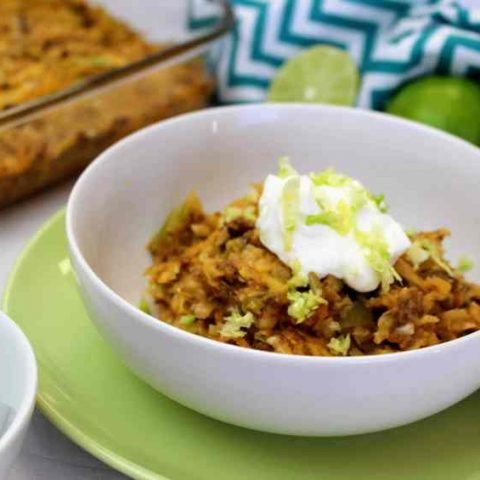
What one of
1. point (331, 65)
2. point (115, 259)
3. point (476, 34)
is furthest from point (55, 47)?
point (476, 34)

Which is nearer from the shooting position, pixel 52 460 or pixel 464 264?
pixel 52 460

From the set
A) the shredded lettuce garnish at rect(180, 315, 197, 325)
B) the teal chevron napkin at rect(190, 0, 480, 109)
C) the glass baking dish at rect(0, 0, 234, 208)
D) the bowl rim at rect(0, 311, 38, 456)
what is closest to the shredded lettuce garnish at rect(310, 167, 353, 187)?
the shredded lettuce garnish at rect(180, 315, 197, 325)

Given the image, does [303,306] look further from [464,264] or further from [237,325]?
[464,264]

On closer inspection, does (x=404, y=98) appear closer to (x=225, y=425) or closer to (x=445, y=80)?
(x=445, y=80)

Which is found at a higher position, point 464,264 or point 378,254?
point 378,254

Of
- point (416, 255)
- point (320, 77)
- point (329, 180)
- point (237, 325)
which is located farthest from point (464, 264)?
point (320, 77)

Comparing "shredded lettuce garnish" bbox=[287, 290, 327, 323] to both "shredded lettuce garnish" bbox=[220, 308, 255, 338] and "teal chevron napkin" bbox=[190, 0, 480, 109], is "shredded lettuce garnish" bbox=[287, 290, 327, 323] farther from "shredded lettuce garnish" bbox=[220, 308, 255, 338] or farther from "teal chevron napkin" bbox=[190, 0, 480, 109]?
"teal chevron napkin" bbox=[190, 0, 480, 109]

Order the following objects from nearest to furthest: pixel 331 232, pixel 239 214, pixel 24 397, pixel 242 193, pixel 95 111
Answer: pixel 24 397 < pixel 331 232 < pixel 239 214 < pixel 242 193 < pixel 95 111

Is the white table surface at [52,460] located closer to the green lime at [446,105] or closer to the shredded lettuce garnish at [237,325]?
the shredded lettuce garnish at [237,325]
